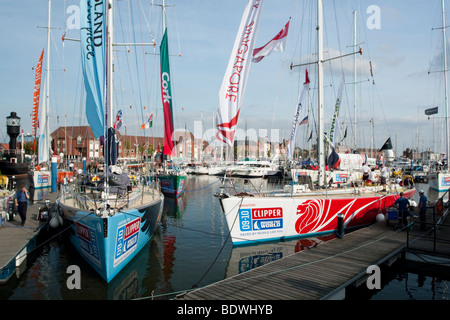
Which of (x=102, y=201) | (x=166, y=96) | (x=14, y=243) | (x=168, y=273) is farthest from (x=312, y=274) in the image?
(x=166, y=96)

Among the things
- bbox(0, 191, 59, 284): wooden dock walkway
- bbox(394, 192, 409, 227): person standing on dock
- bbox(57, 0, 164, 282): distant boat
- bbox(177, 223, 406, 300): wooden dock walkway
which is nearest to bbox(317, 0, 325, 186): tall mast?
bbox(394, 192, 409, 227): person standing on dock

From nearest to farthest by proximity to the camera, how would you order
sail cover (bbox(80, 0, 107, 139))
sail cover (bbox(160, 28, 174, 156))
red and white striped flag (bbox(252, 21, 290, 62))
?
1. sail cover (bbox(80, 0, 107, 139))
2. red and white striped flag (bbox(252, 21, 290, 62))
3. sail cover (bbox(160, 28, 174, 156))

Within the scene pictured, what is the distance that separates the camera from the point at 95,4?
30.6 ft

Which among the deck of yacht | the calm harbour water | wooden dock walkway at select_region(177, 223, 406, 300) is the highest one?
the deck of yacht

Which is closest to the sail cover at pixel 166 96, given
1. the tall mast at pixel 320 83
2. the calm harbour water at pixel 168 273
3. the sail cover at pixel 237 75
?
the calm harbour water at pixel 168 273

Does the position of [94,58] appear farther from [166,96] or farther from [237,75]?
[166,96]

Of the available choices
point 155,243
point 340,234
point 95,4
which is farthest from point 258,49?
point 155,243

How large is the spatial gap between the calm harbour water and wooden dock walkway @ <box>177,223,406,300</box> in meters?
0.74

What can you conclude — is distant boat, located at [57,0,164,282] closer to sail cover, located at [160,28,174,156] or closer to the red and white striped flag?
the red and white striped flag

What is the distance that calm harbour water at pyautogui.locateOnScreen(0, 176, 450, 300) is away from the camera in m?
8.45

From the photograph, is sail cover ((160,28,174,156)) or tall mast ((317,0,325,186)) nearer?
tall mast ((317,0,325,186))

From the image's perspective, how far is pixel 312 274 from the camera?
8.21 meters

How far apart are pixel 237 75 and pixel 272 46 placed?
298 centimetres

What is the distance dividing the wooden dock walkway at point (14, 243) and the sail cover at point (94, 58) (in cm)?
426
